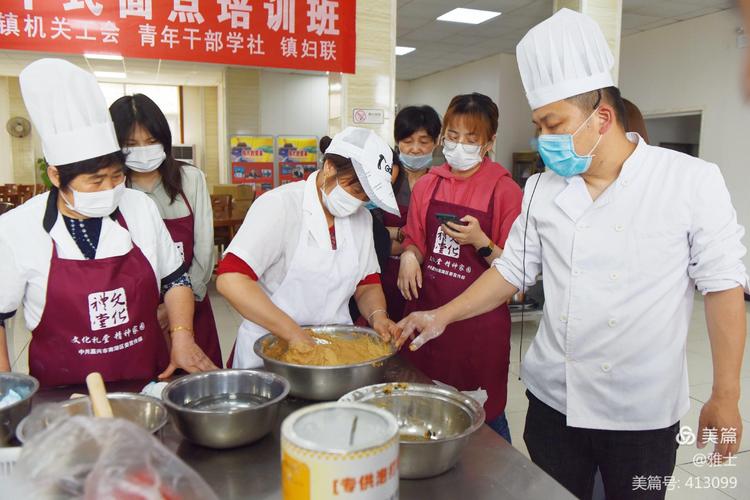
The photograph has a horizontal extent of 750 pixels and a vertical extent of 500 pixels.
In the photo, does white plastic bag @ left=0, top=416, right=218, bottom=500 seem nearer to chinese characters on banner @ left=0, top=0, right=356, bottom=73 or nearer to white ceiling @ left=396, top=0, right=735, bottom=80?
chinese characters on banner @ left=0, top=0, right=356, bottom=73

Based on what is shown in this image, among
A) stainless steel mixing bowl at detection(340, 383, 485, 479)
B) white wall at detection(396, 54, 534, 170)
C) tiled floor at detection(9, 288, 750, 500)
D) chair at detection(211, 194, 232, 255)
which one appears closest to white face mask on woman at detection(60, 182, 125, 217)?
stainless steel mixing bowl at detection(340, 383, 485, 479)

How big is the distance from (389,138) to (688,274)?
3.31 m

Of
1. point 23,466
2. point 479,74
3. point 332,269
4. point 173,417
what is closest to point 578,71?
point 332,269

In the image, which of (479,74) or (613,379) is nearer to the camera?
(613,379)

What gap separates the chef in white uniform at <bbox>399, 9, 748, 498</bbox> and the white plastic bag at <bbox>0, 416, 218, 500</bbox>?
908mm

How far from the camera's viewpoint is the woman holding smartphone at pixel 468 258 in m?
2.03

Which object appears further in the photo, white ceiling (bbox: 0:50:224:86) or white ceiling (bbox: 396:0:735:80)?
white ceiling (bbox: 0:50:224:86)

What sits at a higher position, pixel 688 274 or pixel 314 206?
pixel 314 206

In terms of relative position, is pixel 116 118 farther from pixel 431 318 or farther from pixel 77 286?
pixel 431 318

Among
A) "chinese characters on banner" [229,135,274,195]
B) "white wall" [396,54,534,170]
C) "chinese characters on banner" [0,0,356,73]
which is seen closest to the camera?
"chinese characters on banner" [0,0,356,73]

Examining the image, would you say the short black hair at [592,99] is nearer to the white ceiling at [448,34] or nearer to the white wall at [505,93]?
the white ceiling at [448,34]

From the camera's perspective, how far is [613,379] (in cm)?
136

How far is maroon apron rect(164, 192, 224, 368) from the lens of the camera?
2217 mm

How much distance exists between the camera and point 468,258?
2027 millimetres
